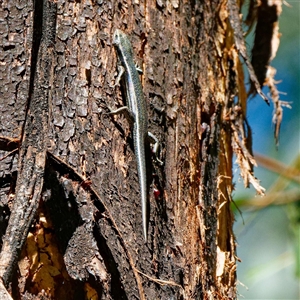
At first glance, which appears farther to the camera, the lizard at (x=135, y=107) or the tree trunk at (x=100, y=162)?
the lizard at (x=135, y=107)

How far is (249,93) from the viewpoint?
3299mm

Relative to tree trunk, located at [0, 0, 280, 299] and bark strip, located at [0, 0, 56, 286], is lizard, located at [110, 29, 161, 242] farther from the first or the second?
bark strip, located at [0, 0, 56, 286]

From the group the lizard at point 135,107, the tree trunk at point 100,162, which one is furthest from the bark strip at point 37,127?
the lizard at point 135,107

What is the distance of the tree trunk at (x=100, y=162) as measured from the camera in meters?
1.79

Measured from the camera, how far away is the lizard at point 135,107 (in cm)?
198

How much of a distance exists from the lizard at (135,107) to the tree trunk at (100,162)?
0.03 meters

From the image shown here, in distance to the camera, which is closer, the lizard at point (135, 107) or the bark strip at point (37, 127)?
the bark strip at point (37, 127)

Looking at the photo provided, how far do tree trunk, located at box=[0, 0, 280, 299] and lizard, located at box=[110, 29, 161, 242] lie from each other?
0.10 ft

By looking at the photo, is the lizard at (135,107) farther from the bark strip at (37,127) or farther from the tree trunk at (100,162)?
the bark strip at (37,127)

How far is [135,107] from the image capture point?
208 centimetres

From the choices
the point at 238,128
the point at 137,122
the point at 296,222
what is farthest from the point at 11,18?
the point at 296,222

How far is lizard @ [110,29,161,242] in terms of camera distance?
1980 millimetres

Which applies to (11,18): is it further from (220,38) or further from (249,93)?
(249,93)

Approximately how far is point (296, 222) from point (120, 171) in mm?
2778
